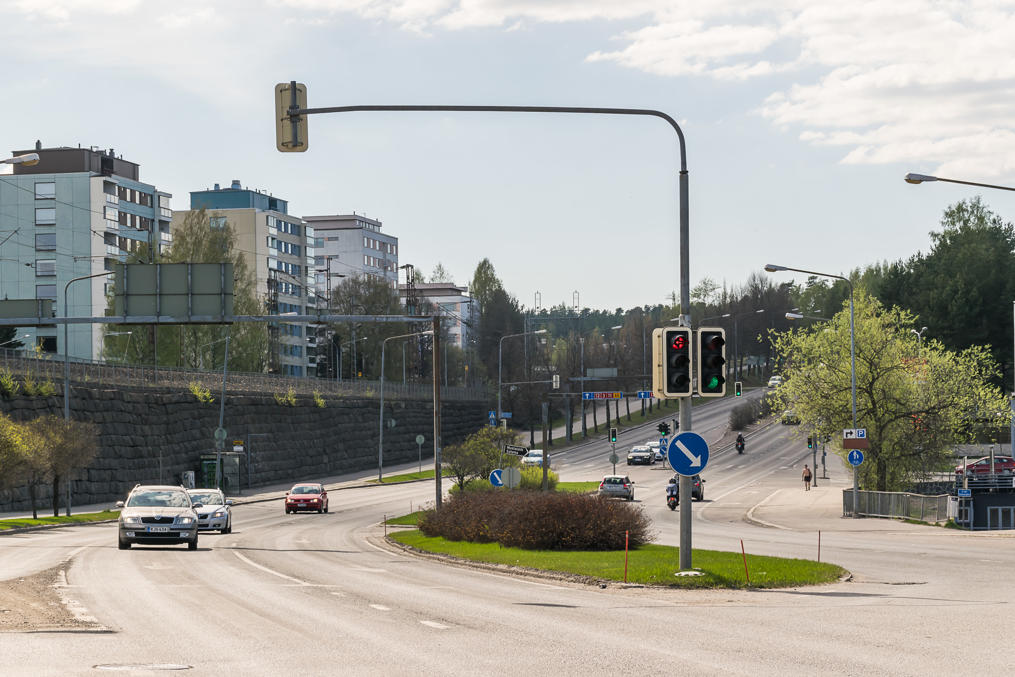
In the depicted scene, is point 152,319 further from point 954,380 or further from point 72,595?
point 954,380

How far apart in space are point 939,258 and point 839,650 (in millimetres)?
101818

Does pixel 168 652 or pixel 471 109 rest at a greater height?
pixel 471 109

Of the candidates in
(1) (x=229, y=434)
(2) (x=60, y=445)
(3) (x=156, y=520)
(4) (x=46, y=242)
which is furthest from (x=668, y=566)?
(4) (x=46, y=242)

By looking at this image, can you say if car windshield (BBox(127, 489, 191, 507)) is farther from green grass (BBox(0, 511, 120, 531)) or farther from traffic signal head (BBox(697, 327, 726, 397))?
traffic signal head (BBox(697, 327, 726, 397))

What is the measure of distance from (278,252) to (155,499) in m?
115

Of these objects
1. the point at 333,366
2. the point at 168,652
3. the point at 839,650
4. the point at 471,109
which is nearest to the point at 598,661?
the point at 839,650

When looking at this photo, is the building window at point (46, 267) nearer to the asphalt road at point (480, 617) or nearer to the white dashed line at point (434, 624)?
the asphalt road at point (480, 617)

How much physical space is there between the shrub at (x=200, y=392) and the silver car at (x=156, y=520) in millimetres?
38777

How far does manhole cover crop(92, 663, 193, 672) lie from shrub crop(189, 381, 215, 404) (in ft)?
199

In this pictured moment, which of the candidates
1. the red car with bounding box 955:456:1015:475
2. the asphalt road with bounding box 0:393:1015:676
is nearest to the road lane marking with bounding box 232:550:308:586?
the asphalt road with bounding box 0:393:1015:676

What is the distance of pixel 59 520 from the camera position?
48750 millimetres

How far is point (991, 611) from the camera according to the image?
1652 centimetres

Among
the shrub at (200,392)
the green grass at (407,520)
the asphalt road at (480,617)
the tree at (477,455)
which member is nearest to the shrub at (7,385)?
the green grass at (407,520)

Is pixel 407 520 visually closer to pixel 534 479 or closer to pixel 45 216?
pixel 534 479
